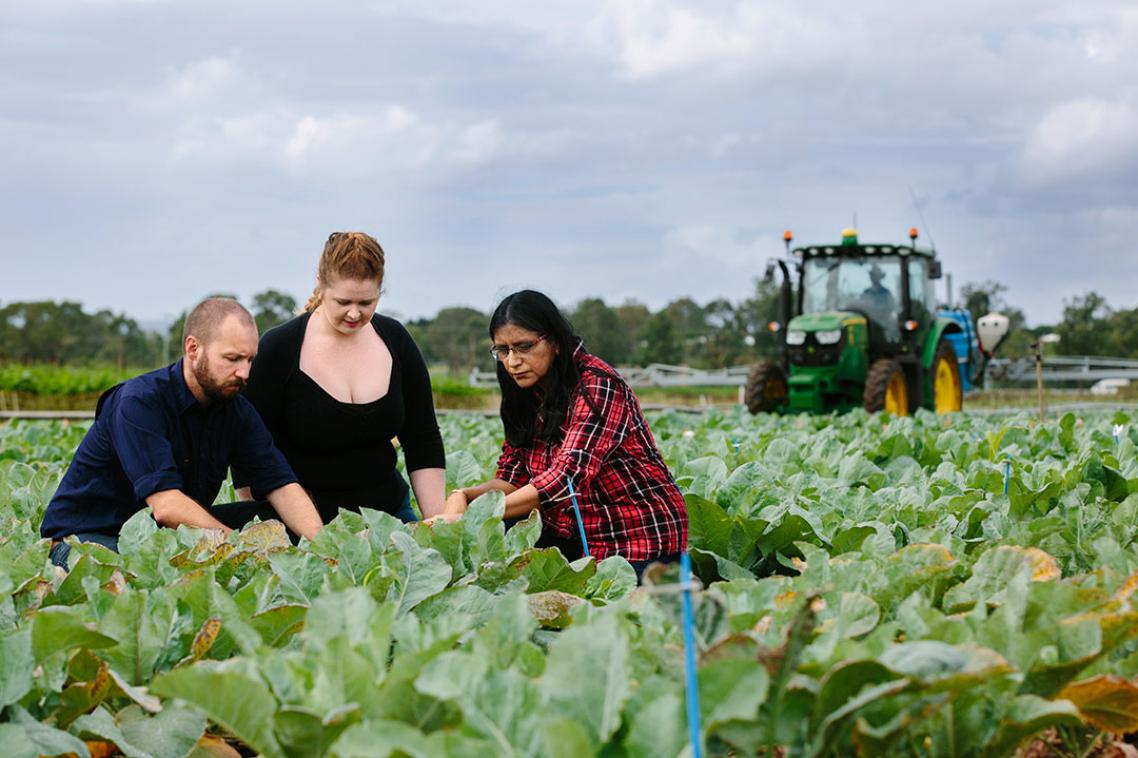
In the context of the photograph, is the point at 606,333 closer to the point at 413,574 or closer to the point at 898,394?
the point at 898,394

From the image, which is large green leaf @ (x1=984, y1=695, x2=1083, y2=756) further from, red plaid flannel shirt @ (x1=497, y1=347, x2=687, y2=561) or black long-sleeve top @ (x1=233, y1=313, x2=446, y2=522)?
black long-sleeve top @ (x1=233, y1=313, x2=446, y2=522)

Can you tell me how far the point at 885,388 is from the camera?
13.2m

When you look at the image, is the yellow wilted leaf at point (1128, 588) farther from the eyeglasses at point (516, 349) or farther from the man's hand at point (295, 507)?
the man's hand at point (295, 507)

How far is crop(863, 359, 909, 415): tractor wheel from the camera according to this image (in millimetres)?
13086

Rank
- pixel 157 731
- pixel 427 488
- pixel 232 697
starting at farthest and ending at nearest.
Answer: pixel 427 488 → pixel 157 731 → pixel 232 697

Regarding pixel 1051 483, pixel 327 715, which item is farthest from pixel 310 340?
pixel 327 715

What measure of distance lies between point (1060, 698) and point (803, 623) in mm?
477

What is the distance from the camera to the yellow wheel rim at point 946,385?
16.5 meters

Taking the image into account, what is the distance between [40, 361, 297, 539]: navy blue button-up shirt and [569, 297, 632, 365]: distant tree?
157 feet

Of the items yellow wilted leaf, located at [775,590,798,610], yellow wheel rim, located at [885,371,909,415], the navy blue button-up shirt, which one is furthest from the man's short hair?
yellow wheel rim, located at [885,371,909,415]

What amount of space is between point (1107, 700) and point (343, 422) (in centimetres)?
316

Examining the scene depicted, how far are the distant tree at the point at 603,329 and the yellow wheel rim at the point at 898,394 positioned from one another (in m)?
37.3

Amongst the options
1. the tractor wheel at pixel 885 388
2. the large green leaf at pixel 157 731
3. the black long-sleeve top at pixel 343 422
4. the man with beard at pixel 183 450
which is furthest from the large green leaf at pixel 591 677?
the tractor wheel at pixel 885 388

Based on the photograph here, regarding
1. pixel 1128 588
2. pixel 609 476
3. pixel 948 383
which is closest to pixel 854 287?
pixel 948 383
